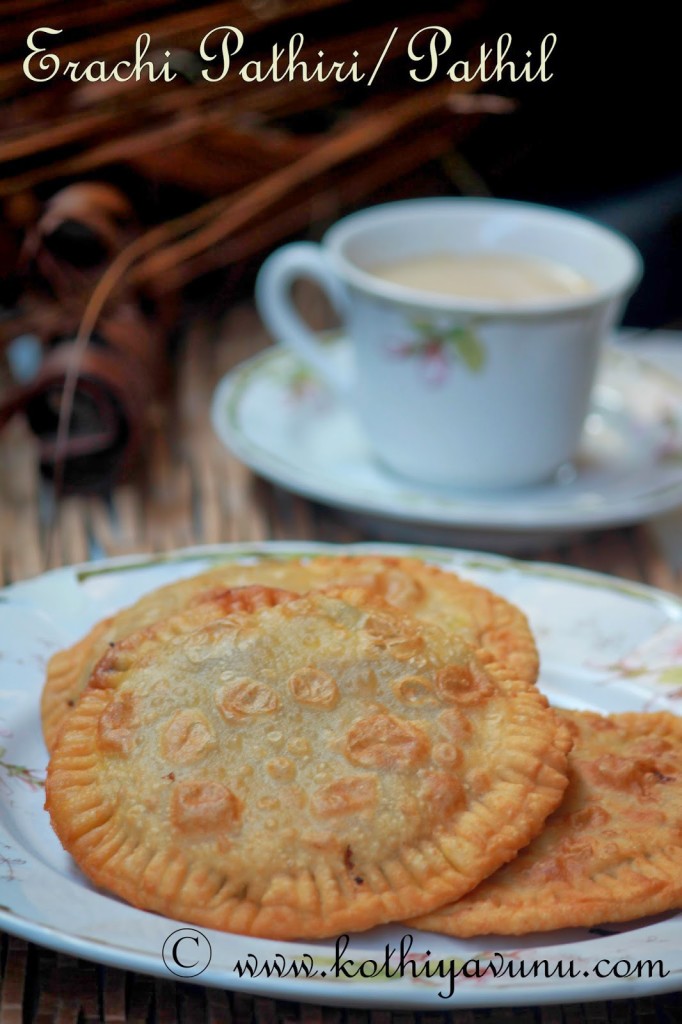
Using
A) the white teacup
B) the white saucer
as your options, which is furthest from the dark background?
the white teacup

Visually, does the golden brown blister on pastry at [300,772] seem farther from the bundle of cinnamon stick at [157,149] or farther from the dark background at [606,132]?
the dark background at [606,132]

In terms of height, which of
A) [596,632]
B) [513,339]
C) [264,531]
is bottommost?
[264,531]

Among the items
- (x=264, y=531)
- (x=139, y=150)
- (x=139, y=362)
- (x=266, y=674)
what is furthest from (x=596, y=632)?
(x=139, y=150)

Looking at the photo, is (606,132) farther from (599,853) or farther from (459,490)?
(599,853)

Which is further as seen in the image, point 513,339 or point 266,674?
point 513,339

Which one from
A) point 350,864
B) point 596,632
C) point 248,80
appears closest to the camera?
point 350,864

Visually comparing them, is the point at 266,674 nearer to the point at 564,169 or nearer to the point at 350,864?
the point at 350,864
